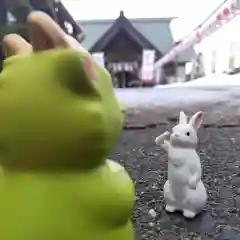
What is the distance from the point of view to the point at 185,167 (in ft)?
3.01

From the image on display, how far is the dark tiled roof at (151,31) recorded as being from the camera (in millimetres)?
5396

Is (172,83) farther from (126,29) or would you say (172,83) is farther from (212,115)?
(212,115)

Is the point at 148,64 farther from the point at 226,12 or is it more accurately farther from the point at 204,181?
the point at 204,181

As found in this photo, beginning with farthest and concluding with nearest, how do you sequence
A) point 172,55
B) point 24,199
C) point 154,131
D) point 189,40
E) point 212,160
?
point 172,55, point 189,40, point 154,131, point 212,160, point 24,199

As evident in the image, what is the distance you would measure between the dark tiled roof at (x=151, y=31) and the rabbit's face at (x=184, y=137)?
4123 millimetres

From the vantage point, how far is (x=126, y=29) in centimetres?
536

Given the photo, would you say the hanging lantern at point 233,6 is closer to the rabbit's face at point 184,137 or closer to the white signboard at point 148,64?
the white signboard at point 148,64

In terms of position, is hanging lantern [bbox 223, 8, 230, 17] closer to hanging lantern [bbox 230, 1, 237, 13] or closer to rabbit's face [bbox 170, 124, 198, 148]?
hanging lantern [bbox 230, 1, 237, 13]

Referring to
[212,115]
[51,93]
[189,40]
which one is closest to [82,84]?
[51,93]

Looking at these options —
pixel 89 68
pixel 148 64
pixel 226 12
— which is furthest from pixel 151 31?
pixel 89 68

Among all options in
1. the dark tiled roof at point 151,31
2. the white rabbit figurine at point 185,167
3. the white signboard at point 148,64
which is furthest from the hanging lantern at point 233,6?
the white rabbit figurine at point 185,167

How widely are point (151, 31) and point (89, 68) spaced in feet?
19.5

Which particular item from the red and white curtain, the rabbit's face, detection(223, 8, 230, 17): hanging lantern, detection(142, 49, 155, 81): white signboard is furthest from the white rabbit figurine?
detection(142, 49, 155, 81): white signboard

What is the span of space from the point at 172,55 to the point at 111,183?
537 centimetres
